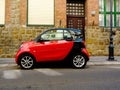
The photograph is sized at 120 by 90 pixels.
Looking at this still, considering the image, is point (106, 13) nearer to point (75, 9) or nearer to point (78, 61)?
point (75, 9)

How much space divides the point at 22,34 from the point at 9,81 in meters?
10.5

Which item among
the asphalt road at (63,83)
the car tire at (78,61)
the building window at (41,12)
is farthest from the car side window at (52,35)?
the building window at (41,12)

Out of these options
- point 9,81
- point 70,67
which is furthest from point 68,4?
point 9,81

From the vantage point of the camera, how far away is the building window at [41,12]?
21.7 meters

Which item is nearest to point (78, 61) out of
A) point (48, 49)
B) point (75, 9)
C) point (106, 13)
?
point (48, 49)

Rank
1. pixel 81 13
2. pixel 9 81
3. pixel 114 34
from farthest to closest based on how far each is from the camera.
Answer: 1. pixel 81 13
2. pixel 114 34
3. pixel 9 81

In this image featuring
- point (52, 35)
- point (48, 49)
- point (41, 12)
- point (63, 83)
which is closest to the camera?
point (63, 83)

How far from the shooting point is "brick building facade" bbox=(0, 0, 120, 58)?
70.5ft

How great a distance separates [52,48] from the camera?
1525 cm

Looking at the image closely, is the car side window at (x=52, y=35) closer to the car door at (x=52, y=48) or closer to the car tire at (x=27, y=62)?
the car door at (x=52, y=48)

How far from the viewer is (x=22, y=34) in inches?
851

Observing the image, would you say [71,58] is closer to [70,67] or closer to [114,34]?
[70,67]

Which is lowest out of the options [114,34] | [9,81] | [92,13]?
[9,81]

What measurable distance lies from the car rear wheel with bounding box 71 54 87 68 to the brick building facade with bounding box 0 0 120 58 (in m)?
6.58
